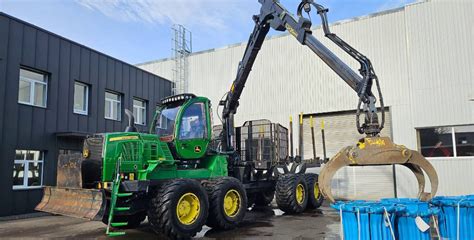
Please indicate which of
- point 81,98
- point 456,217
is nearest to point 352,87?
point 456,217

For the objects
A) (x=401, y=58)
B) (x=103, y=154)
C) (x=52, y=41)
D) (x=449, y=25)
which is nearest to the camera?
(x=103, y=154)

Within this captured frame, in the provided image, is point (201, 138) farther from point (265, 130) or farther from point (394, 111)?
point (394, 111)

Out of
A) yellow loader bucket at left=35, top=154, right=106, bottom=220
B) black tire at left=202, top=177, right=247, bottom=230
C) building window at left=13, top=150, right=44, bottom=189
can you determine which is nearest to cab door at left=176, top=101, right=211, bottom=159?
black tire at left=202, top=177, right=247, bottom=230

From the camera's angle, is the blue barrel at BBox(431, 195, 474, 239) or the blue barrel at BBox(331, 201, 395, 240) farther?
the blue barrel at BBox(431, 195, 474, 239)

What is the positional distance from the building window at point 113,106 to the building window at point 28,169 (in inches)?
152

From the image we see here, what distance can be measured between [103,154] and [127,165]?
542mm

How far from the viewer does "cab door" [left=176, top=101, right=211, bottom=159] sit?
365 inches

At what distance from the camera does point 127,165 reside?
8.14 meters

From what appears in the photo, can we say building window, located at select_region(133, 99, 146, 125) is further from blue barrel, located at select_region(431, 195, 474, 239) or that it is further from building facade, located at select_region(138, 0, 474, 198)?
blue barrel, located at select_region(431, 195, 474, 239)

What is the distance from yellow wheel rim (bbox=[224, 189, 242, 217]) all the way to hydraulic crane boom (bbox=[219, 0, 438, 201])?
2131 millimetres

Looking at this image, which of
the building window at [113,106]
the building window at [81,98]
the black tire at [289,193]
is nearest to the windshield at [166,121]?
the black tire at [289,193]

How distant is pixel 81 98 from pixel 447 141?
14.6 m

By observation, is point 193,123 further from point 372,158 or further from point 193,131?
point 372,158

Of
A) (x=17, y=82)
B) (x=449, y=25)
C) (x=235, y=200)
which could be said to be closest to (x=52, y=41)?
(x=17, y=82)
